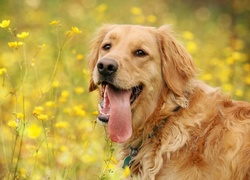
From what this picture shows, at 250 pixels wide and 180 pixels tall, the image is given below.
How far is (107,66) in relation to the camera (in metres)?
4.49

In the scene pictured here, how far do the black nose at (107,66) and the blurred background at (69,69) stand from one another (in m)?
0.39

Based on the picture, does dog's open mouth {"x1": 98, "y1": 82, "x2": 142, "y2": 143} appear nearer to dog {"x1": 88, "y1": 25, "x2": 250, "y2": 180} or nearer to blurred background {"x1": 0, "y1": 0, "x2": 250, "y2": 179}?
dog {"x1": 88, "y1": 25, "x2": 250, "y2": 180}

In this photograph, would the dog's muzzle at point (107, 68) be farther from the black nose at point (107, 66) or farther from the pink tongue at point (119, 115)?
the pink tongue at point (119, 115)

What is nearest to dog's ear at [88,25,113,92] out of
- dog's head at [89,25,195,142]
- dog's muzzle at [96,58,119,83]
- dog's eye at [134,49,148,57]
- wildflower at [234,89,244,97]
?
dog's head at [89,25,195,142]

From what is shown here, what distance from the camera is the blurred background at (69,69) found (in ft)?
15.0

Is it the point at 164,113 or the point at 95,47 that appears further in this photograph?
the point at 95,47

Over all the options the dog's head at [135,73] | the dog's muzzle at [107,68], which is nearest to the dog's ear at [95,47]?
the dog's head at [135,73]

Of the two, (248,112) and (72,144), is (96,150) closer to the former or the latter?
(72,144)

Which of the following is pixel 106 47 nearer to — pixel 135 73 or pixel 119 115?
pixel 135 73

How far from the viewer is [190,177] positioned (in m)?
4.38

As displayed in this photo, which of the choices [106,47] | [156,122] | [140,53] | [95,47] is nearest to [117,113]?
[156,122]

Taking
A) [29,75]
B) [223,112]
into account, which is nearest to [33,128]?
[223,112]

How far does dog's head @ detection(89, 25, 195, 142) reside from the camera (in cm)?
456

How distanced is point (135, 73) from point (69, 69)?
1.35 metres
